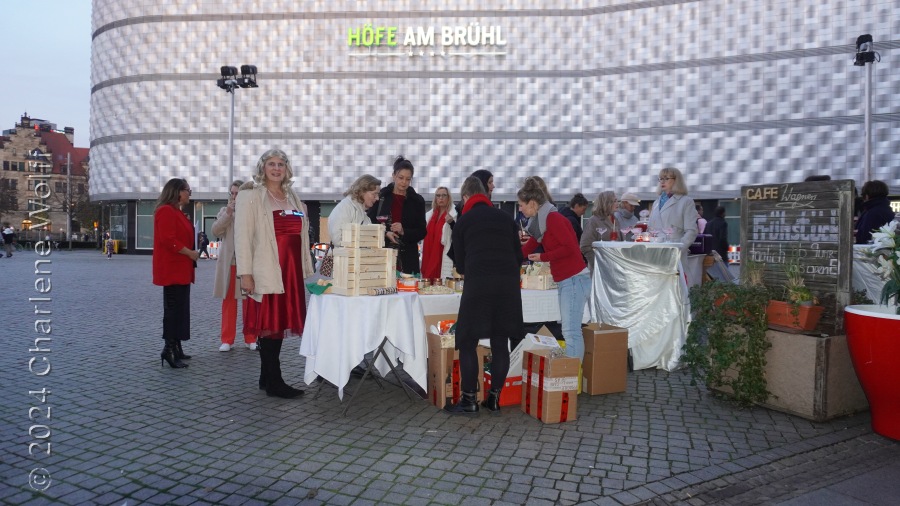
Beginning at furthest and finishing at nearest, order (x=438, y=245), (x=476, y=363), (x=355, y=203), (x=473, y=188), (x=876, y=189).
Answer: (x=876, y=189)
(x=438, y=245)
(x=355, y=203)
(x=473, y=188)
(x=476, y=363)

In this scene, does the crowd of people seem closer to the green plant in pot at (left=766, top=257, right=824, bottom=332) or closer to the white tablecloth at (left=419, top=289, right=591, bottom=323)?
the white tablecloth at (left=419, top=289, right=591, bottom=323)

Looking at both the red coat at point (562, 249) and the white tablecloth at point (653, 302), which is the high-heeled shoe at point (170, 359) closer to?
the red coat at point (562, 249)

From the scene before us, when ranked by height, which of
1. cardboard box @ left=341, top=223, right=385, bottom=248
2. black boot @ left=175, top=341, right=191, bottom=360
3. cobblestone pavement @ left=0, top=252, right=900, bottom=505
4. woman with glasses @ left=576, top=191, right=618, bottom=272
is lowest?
cobblestone pavement @ left=0, top=252, right=900, bottom=505

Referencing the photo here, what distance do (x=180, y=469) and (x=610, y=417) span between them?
3.27m

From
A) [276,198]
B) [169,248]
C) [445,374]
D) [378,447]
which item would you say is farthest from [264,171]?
[378,447]

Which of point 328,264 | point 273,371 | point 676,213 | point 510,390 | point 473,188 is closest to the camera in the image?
point 473,188

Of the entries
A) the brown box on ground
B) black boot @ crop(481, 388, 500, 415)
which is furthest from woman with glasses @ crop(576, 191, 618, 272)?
black boot @ crop(481, 388, 500, 415)

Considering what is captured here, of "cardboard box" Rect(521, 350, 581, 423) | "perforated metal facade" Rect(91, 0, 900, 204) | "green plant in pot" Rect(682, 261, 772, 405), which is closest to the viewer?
"cardboard box" Rect(521, 350, 581, 423)

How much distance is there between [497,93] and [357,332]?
91.9ft

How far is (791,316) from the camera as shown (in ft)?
17.2

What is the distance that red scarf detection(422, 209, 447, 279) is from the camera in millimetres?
7195

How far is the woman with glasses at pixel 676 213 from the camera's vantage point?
7.19m

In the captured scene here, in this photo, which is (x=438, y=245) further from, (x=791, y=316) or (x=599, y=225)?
(x=791, y=316)

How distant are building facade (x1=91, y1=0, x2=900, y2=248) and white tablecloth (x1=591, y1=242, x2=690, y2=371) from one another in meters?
23.6
